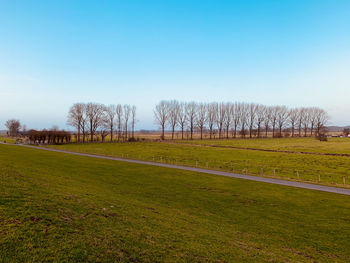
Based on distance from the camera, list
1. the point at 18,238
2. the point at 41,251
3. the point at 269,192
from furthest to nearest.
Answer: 1. the point at 269,192
2. the point at 18,238
3. the point at 41,251

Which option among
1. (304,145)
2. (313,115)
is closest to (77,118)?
(304,145)

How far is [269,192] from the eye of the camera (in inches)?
845

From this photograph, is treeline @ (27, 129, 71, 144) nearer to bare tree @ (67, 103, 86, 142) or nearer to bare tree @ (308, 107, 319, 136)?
bare tree @ (67, 103, 86, 142)

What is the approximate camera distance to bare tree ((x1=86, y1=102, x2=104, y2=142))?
100450 millimetres

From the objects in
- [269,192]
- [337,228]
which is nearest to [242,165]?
[269,192]

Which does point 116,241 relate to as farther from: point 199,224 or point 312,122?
point 312,122

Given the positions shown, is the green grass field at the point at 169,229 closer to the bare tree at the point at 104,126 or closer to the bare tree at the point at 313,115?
the bare tree at the point at 104,126

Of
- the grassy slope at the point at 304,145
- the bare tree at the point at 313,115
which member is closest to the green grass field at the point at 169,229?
the grassy slope at the point at 304,145

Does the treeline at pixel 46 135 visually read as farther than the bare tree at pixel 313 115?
No

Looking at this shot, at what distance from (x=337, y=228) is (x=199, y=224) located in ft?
28.9

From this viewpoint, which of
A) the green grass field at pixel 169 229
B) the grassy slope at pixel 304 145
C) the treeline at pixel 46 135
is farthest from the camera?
the treeline at pixel 46 135

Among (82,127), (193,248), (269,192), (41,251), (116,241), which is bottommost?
(269,192)

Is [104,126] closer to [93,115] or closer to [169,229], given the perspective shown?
[93,115]

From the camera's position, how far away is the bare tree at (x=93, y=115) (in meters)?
100
